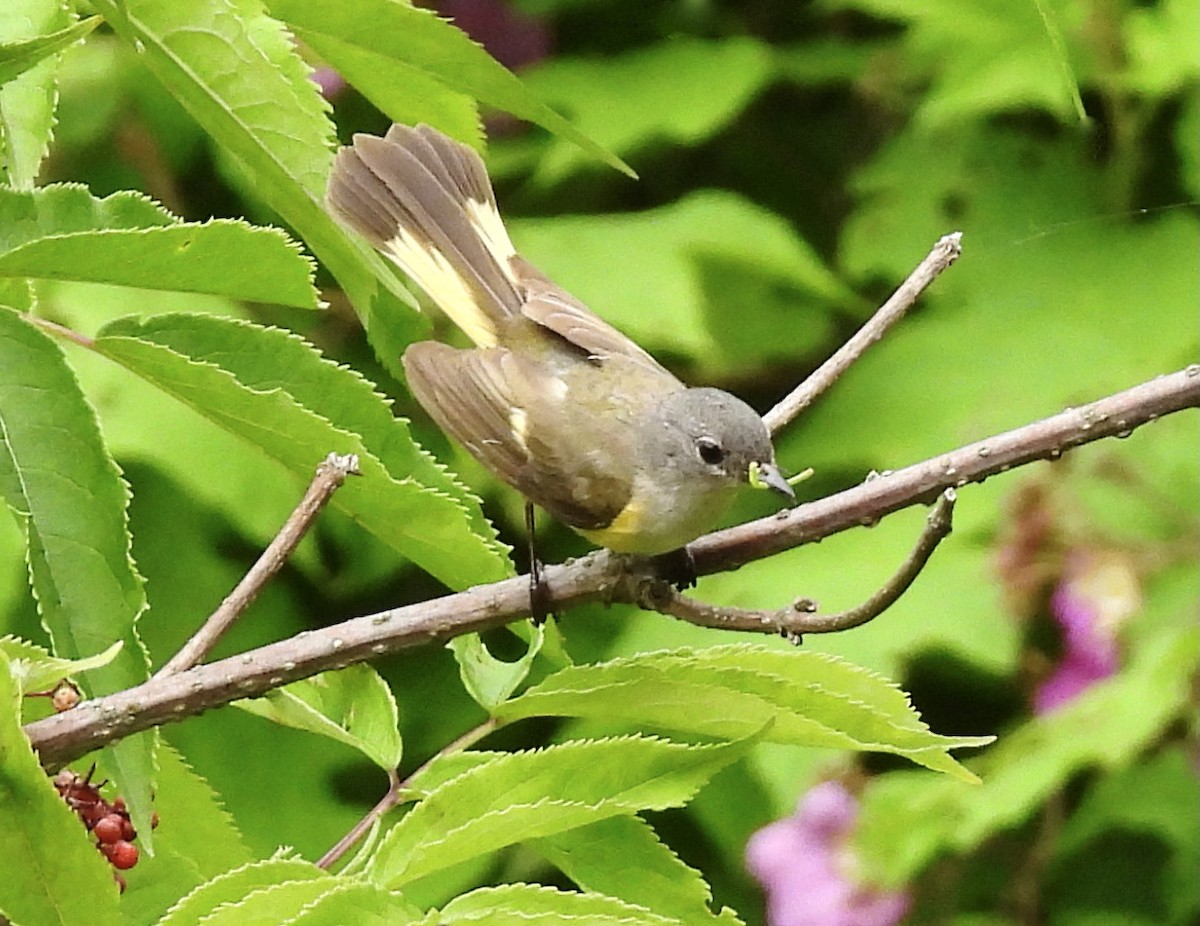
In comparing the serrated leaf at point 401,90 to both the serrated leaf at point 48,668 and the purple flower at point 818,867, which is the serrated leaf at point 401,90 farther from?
the purple flower at point 818,867

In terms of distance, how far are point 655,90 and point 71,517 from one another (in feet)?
6.24

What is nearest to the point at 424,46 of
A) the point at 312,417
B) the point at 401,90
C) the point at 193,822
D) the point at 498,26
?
the point at 401,90

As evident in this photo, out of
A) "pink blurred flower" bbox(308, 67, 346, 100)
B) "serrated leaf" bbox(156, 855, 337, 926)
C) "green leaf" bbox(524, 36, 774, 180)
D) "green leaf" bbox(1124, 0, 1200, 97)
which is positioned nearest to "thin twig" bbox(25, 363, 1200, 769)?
"serrated leaf" bbox(156, 855, 337, 926)

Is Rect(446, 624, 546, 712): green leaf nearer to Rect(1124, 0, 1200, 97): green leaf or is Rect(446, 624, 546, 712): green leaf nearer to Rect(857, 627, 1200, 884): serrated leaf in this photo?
Rect(857, 627, 1200, 884): serrated leaf

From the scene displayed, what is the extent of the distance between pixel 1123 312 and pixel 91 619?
2.00 meters

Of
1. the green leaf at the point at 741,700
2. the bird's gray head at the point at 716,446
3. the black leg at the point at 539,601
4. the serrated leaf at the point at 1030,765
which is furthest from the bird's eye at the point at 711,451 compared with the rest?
the serrated leaf at the point at 1030,765

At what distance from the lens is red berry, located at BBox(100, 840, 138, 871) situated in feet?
2.66

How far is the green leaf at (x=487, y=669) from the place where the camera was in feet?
2.91

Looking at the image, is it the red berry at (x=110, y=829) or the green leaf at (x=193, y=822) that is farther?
the green leaf at (x=193, y=822)

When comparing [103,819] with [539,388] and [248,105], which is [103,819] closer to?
[248,105]

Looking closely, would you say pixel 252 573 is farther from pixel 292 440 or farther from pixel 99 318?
pixel 99 318

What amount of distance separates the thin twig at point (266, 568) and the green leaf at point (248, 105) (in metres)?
0.10

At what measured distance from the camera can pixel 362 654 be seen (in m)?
0.81

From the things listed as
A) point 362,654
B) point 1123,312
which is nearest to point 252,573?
point 362,654
